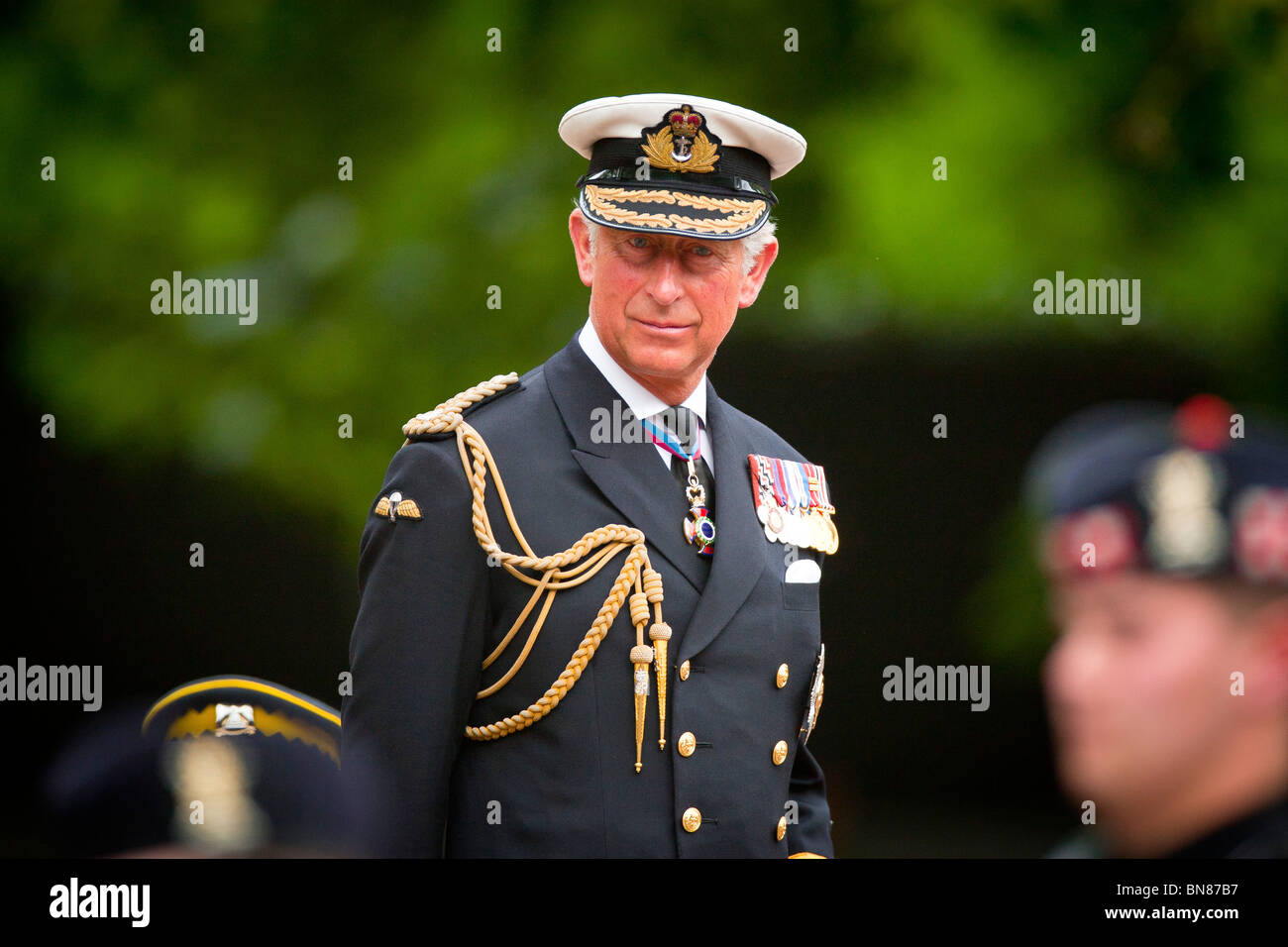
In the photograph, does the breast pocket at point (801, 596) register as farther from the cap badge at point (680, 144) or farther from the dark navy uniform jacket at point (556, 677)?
the cap badge at point (680, 144)

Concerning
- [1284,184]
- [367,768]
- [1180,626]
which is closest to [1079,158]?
[1284,184]

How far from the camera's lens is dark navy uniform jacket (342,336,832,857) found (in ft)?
8.63

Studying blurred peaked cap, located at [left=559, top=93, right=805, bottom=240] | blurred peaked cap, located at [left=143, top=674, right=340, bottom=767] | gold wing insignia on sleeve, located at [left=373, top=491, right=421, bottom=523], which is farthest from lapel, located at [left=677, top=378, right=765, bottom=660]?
blurred peaked cap, located at [left=143, top=674, right=340, bottom=767]

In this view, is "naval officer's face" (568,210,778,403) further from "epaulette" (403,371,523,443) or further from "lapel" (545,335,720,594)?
"epaulette" (403,371,523,443)

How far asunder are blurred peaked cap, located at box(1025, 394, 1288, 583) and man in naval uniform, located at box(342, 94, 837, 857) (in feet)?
3.64

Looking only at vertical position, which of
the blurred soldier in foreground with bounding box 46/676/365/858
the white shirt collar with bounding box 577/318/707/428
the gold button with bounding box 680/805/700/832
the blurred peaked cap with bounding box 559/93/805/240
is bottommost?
the gold button with bounding box 680/805/700/832

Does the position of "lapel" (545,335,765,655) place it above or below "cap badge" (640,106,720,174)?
below

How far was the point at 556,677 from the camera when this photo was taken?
106 inches

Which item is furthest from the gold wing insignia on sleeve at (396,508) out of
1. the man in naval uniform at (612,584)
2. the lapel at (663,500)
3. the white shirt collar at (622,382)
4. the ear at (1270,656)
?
the ear at (1270,656)

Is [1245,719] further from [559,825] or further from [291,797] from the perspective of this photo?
[559,825]

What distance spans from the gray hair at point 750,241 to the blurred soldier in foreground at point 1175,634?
1.24m

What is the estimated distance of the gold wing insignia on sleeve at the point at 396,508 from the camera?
8.77ft

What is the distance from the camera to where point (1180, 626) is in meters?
1.54

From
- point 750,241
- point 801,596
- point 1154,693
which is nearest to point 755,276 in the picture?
point 750,241
